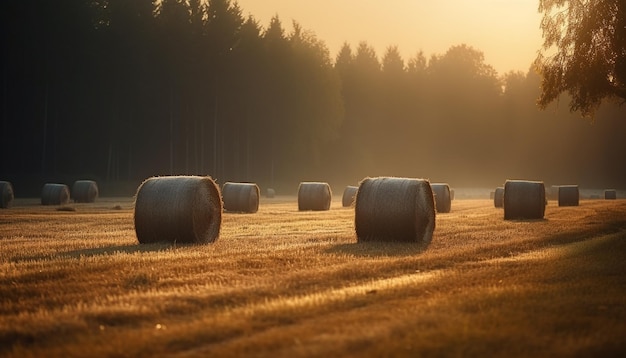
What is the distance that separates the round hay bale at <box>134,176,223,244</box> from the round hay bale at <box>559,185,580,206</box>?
33547 mm

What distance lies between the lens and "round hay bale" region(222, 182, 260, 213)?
3819cm

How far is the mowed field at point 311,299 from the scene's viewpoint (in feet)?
27.7

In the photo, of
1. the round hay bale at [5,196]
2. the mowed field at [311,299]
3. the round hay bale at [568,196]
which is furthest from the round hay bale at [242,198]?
the round hay bale at [568,196]

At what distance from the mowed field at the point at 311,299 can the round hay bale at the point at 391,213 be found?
2.80 feet

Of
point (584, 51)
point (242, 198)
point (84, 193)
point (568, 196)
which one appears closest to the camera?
point (584, 51)

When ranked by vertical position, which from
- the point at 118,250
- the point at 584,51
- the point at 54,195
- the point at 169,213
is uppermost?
the point at 584,51

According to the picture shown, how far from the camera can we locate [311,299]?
10719 mm

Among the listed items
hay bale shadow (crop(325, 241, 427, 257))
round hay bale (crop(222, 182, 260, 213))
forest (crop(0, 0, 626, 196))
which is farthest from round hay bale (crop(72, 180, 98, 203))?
hay bale shadow (crop(325, 241, 427, 257))

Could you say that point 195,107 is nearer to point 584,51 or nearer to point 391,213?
point 584,51

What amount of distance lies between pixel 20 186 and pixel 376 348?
185 ft

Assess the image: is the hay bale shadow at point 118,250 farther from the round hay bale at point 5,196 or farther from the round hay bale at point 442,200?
the round hay bale at point 442,200

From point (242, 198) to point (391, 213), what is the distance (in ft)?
61.6

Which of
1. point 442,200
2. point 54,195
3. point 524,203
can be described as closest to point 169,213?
point 524,203

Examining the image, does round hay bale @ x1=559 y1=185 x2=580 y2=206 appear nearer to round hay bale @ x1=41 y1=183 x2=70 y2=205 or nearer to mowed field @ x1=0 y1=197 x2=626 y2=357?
round hay bale @ x1=41 y1=183 x2=70 y2=205
